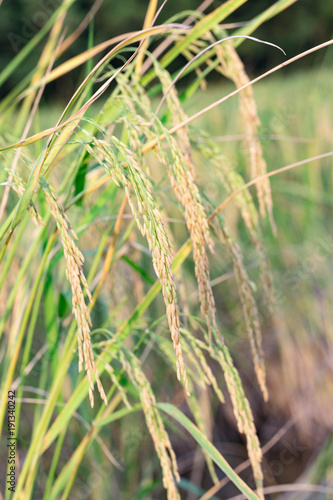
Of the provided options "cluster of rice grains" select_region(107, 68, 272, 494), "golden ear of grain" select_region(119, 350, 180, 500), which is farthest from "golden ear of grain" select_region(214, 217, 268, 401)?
"golden ear of grain" select_region(119, 350, 180, 500)

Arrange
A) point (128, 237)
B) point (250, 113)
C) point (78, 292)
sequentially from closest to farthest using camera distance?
point (78, 292) → point (250, 113) → point (128, 237)

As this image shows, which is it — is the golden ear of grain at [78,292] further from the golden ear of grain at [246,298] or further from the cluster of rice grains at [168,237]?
the golden ear of grain at [246,298]

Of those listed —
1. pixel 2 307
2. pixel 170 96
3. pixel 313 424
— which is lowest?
pixel 313 424

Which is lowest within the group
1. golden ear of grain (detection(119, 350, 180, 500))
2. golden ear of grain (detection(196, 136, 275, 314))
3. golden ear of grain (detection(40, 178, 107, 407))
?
golden ear of grain (detection(119, 350, 180, 500))

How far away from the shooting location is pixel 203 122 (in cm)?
250

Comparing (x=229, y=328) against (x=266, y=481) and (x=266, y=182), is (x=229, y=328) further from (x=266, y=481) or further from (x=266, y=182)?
(x=266, y=182)

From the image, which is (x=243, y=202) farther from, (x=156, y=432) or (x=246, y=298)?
(x=156, y=432)

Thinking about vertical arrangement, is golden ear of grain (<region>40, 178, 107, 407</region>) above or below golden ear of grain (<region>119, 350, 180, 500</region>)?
above

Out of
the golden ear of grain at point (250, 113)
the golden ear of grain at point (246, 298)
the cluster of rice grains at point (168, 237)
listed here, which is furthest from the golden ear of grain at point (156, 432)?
the golden ear of grain at point (250, 113)

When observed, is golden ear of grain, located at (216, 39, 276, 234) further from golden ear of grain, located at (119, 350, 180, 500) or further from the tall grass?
golden ear of grain, located at (119, 350, 180, 500)

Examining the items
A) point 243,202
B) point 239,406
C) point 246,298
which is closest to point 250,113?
point 243,202

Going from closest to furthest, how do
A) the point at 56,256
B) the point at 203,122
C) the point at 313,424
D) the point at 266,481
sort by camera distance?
the point at 56,256 → the point at 266,481 → the point at 313,424 → the point at 203,122

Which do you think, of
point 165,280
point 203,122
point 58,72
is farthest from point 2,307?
point 203,122

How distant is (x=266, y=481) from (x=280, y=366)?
0.32m
